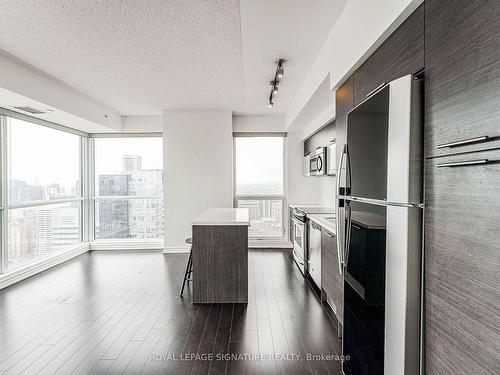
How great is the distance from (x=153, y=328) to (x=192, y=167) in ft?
11.6

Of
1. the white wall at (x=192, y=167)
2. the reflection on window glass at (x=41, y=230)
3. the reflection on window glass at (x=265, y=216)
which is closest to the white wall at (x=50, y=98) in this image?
the white wall at (x=192, y=167)

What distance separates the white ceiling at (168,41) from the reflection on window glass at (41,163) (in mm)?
1245

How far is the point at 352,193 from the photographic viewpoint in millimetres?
1878

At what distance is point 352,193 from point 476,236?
0.95 meters

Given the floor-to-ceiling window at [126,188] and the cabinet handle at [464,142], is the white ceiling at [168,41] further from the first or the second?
the floor-to-ceiling window at [126,188]

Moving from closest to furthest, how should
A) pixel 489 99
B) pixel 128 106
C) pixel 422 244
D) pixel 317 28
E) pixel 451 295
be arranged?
pixel 489 99
pixel 451 295
pixel 422 244
pixel 317 28
pixel 128 106

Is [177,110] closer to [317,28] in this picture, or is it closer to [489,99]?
[317,28]

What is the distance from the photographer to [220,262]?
3402 mm

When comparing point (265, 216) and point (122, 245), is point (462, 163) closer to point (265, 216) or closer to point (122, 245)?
point (265, 216)

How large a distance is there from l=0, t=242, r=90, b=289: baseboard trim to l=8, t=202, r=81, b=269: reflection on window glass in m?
0.13

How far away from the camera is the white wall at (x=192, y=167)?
5.88 metres

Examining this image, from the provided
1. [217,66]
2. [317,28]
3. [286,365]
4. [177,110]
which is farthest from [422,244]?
[177,110]

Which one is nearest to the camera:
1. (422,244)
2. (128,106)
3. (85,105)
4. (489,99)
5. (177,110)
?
(489,99)

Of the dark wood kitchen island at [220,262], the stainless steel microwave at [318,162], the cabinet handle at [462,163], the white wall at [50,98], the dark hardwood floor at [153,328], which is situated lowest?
the dark hardwood floor at [153,328]
